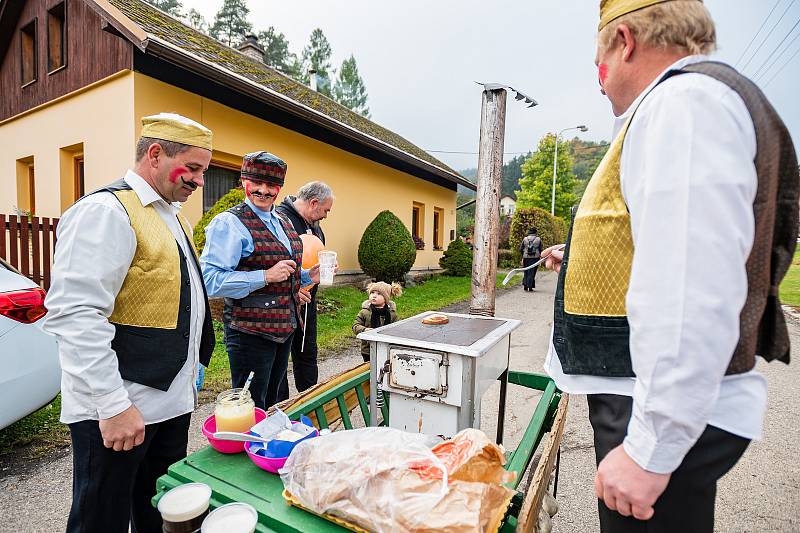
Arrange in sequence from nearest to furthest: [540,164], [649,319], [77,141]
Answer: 1. [649,319]
2. [77,141]
3. [540,164]

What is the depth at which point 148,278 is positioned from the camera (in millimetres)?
1631

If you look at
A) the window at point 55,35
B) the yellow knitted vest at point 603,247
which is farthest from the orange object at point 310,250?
the window at point 55,35

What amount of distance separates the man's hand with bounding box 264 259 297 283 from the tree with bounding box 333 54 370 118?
121ft

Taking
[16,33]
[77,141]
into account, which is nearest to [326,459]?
[77,141]

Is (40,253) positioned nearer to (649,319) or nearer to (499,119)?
(499,119)

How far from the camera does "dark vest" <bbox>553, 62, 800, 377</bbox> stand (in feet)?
3.07

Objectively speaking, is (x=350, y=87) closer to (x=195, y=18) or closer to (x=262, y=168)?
(x=195, y=18)

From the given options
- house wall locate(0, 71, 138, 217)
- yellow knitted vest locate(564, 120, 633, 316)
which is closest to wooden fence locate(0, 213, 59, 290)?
house wall locate(0, 71, 138, 217)

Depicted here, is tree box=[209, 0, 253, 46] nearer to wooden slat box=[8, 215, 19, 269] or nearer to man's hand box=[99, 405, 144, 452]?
wooden slat box=[8, 215, 19, 269]

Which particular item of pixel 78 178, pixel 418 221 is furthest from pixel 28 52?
pixel 418 221

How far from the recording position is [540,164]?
4175 centimetres

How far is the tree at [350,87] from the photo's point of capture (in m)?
37.1

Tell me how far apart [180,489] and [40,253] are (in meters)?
7.26

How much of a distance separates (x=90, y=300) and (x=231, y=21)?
39697mm
